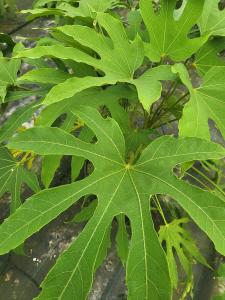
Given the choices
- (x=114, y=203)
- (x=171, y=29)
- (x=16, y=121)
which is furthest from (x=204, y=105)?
(x=16, y=121)

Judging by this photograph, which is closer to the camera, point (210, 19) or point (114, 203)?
point (114, 203)

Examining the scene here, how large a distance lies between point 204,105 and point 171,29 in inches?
8.6

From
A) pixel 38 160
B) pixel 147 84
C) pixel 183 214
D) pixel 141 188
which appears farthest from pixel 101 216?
pixel 38 160

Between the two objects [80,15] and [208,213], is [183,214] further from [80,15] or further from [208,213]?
[80,15]

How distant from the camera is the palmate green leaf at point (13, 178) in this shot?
99cm

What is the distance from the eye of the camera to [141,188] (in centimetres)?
77

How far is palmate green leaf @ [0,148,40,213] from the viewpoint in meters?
0.99

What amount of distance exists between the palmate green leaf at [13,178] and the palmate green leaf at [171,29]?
0.47 meters

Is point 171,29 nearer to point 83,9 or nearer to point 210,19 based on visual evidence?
point 210,19

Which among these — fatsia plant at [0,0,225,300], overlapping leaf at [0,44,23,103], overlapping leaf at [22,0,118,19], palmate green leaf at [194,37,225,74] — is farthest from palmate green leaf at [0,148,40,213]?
palmate green leaf at [194,37,225,74]

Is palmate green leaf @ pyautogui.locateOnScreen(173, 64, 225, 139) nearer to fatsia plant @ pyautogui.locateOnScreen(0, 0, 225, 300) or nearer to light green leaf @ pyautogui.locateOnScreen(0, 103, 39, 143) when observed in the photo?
fatsia plant @ pyautogui.locateOnScreen(0, 0, 225, 300)

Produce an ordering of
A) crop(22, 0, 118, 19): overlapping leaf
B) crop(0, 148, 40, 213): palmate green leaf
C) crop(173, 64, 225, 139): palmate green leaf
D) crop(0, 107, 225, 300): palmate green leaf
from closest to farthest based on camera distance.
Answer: crop(0, 107, 225, 300): palmate green leaf, crop(173, 64, 225, 139): palmate green leaf, crop(0, 148, 40, 213): palmate green leaf, crop(22, 0, 118, 19): overlapping leaf

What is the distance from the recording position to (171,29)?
901mm

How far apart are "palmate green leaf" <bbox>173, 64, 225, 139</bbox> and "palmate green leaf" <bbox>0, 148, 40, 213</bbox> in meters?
0.46
